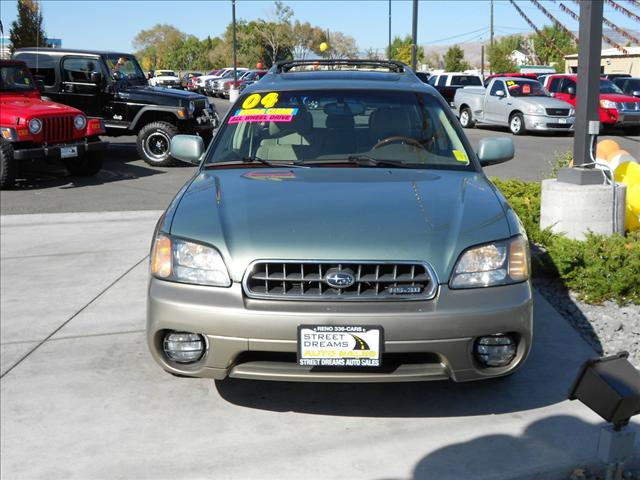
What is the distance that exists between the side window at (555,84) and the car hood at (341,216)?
2148 cm

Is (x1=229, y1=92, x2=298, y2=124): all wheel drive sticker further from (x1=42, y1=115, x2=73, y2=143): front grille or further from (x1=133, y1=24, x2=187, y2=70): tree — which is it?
(x1=133, y1=24, x2=187, y2=70): tree

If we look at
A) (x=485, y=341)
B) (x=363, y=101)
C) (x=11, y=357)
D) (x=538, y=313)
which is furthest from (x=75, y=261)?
(x=485, y=341)

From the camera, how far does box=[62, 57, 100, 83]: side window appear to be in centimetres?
1484

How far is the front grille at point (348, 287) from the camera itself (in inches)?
135

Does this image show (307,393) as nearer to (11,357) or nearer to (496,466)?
(496,466)

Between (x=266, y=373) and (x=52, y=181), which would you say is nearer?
(x=266, y=373)

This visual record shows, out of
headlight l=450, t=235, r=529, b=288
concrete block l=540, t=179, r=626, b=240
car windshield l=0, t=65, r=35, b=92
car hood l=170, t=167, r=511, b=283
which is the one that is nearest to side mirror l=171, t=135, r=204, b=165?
car hood l=170, t=167, r=511, b=283

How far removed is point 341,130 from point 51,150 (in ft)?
27.0

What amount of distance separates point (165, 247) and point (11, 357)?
5.41 ft

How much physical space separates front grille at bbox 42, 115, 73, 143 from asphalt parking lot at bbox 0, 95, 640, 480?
22.5 feet

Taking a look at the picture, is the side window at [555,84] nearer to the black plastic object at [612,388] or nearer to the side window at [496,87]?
the side window at [496,87]

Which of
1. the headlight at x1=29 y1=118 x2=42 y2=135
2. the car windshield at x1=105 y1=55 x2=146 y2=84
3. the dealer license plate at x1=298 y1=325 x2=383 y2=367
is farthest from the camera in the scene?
the car windshield at x1=105 y1=55 x2=146 y2=84

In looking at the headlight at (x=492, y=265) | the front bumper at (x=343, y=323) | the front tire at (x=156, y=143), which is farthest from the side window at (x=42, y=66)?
the headlight at (x=492, y=265)

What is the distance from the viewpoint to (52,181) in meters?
13.0
